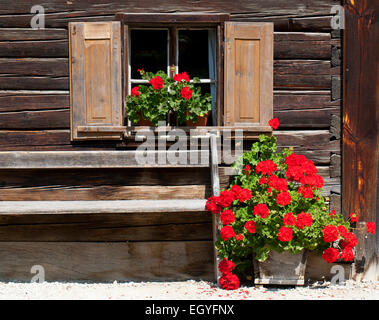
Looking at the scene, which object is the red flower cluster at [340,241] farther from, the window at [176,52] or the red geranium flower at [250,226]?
the window at [176,52]

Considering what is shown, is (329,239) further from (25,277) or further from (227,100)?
(25,277)

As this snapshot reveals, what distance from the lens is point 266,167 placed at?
4.01 metres

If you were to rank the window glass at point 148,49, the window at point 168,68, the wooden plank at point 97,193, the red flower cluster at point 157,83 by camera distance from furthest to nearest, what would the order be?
the window glass at point 148,49 < the wooden plank at point 97,193 < the window at point 168,68 < the red flower cluster at point 157,83

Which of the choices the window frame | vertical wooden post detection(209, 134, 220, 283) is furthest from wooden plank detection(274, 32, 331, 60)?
vertical wooden post detection(209, 134, 220, 283)

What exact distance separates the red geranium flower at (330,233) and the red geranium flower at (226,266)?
2.56 ft

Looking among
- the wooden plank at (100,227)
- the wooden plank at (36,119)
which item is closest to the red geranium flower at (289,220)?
the wooden plank at (100,227)

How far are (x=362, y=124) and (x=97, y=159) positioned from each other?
99.2 inches

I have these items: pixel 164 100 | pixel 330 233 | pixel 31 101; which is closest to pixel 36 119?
pixel 31 101

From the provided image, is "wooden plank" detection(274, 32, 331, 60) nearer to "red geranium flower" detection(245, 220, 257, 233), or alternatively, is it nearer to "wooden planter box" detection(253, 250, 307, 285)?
"red geranium flower" detection(245, 220, 257, 233)

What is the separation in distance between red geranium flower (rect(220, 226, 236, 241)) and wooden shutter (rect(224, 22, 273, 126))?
42.3 inches

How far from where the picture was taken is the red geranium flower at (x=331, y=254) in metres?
3.86

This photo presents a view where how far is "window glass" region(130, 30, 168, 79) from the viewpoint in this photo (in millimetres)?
4598

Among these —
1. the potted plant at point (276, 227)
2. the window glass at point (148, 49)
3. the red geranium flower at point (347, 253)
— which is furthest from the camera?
the window glass at point (148, 49)

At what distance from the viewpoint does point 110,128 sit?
14.3 ft
